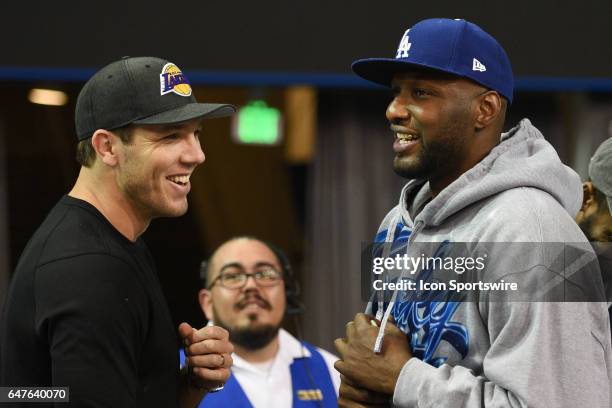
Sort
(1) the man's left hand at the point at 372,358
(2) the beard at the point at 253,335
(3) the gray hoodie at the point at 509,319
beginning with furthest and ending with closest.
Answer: (2) the beard at the point at 253,335, (1) the man's left hand at the point at 372,358, (3) the gray hoodie at the point at 509,319

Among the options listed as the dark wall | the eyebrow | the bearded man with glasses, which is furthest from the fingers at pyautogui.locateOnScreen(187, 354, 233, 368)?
the dark wall

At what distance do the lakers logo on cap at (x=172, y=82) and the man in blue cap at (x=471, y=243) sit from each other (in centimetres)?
50

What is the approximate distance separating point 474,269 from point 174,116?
88 centimetres

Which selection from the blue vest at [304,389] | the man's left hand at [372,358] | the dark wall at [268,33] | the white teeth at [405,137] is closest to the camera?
the man's left hand at [372,358]

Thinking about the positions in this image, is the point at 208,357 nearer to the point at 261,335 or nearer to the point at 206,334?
the point at 206,334

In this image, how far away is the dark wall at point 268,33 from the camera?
524cm

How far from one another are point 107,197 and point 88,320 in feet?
1.42

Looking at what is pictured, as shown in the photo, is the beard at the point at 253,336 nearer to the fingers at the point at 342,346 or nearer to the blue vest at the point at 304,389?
the blue vest at the point at 304,389

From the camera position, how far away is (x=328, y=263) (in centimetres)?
526

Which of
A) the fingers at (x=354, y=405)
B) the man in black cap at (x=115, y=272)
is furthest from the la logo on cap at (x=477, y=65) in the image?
the fingers at (x=354, y=405)

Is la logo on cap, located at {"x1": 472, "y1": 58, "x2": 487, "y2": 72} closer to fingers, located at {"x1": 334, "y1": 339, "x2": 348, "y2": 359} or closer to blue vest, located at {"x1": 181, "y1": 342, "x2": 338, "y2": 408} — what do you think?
fingers, located at {"x1": 334, "y1": 339, "x2": 348, "y2": 359}

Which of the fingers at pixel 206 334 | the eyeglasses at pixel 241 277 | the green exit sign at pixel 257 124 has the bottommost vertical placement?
the fingers at pixel 206 334

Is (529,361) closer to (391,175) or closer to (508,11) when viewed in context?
(391,175)

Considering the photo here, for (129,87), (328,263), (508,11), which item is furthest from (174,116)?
(508,11)
